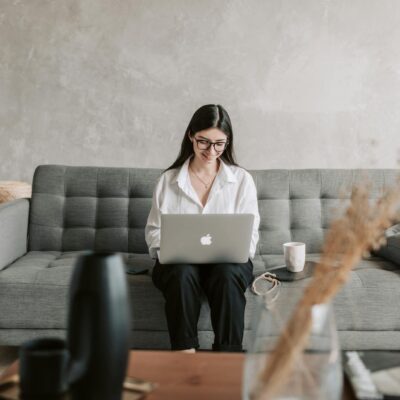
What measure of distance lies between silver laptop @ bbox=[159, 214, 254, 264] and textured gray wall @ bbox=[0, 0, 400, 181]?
1449 mm

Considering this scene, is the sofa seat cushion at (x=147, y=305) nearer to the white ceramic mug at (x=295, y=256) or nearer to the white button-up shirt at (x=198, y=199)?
the white ceramic mug at (x=295, y=256)

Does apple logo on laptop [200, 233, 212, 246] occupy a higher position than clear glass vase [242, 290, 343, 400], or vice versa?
apple logo on laptop [200, 233, 212, 246]

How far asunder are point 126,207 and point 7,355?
2.74 feet

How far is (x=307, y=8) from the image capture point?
3316 mm

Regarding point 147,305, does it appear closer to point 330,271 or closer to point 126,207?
point 126,207

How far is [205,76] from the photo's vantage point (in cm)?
334

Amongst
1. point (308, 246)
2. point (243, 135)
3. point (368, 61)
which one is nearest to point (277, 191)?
point (308, 246)

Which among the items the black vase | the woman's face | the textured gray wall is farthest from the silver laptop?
the textured gray wall

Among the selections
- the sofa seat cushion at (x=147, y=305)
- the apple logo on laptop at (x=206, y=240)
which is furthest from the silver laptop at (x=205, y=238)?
the sofa seat cushion at (x=147, y=305)

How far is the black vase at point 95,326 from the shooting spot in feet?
2.88

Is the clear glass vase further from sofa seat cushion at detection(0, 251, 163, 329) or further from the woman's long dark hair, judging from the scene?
the woman's long dark hair

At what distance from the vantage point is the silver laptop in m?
1.89

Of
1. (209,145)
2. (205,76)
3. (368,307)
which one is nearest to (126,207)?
(209,145)

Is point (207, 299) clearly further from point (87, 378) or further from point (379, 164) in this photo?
point (379, 164)
